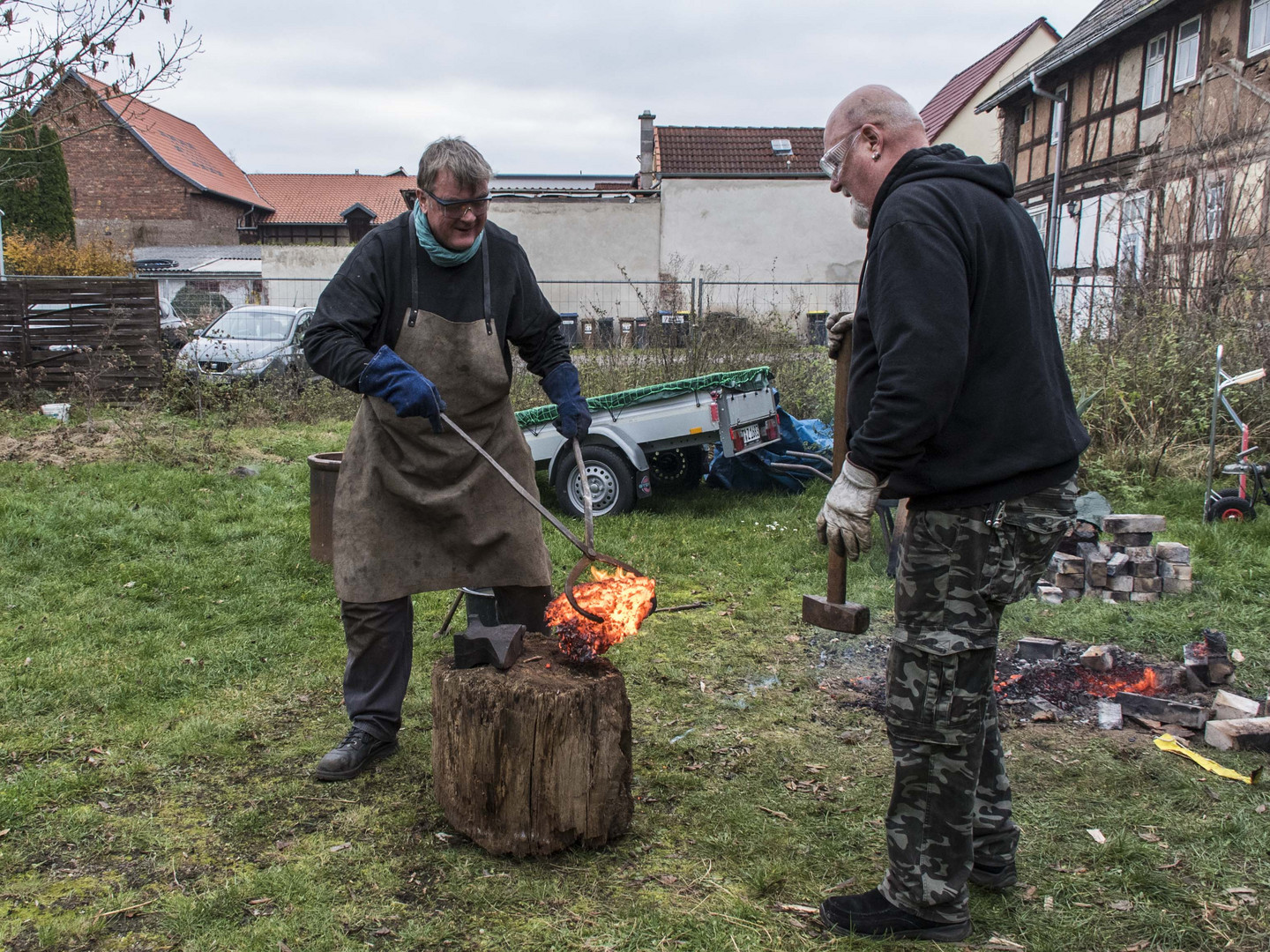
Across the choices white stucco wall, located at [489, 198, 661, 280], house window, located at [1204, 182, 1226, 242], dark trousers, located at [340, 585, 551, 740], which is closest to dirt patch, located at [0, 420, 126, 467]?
dark trousers, located at [340, 585, 551, 740]

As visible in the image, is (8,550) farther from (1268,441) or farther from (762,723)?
(1268,441)

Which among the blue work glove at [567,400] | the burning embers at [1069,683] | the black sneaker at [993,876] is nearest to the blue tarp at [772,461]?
the burning embers at [1069,683]

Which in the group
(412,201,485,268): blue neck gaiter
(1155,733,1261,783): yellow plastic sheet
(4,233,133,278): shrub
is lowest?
(1155,733,1261,783): yellow plastic sheet

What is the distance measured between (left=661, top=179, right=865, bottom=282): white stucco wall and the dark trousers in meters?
24.1

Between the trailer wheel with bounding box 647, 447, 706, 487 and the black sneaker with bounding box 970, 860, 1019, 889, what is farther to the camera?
the trailer wheel with bounding box 647, 447, 706, 487

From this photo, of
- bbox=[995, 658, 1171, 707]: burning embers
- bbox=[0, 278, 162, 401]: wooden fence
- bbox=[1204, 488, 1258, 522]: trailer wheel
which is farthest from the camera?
bbox=[0, 278, 162, 401]: wooden fence

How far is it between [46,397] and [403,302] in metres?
9.99

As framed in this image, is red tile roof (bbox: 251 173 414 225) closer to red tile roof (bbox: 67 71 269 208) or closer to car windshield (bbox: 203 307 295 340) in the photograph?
red tile roof (bbox: 67 71 269 208)

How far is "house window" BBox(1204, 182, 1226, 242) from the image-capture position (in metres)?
9.88

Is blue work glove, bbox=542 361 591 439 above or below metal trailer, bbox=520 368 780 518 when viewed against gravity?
above

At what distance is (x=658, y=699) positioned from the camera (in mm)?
3980

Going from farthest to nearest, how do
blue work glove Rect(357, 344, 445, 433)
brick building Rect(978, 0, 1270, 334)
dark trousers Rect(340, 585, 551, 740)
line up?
brick building Rect(978, 0, 1270, 334) < dark trousers Rect(340, 585, 551, 740) < blue work glove Rect(357, 344, 445, 433)

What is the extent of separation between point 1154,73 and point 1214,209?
7873 mm

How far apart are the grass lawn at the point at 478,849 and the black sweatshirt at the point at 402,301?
144cm
